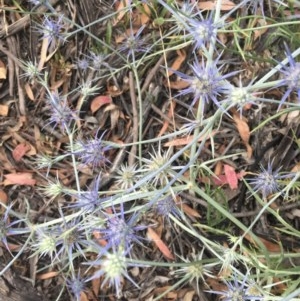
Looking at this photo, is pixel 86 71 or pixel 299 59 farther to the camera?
pixel 86 71

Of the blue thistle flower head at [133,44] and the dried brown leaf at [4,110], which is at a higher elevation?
the blue thistle flower head at [133,44]

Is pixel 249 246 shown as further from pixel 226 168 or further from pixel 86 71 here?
pixel 86 71

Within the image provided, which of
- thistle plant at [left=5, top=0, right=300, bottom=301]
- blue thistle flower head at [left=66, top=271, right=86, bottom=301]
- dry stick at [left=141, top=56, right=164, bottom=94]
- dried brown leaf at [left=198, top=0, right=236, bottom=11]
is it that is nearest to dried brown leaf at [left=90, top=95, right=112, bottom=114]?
thistle plant at [left=5, top=0, right=300, bottom=301]

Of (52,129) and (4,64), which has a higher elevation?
(4,64)

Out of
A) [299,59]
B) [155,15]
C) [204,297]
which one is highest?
[155,15]

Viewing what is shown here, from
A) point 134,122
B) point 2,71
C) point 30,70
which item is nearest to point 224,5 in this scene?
point 134,122

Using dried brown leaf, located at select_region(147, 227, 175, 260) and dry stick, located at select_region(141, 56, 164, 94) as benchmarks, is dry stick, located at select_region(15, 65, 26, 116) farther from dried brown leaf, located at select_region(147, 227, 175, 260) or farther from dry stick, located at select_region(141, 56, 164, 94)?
dried brown leaf, located at select_region(147, 227, 175, 260)

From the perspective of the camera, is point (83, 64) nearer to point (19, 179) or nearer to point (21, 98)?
point (21, 98)

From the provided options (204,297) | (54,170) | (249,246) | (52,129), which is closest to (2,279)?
(54,170)

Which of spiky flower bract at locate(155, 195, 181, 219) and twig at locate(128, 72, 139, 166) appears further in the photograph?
twig at locate(128, 72, 139, 166)

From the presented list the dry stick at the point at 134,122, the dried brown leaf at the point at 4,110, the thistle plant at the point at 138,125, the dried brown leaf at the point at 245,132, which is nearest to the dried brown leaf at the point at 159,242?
the thistle plant at the point at 138,125

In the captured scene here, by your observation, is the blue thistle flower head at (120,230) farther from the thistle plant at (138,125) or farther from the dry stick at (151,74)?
the dry stick at (151,74)
